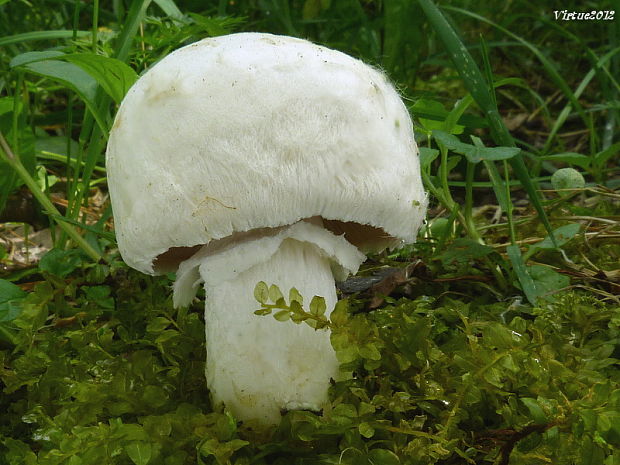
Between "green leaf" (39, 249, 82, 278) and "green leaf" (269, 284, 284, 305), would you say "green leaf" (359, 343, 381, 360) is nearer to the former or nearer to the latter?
"green leaf" (269, 284, 284, 305)

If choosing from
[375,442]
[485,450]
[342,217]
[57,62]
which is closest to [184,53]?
[342,217]

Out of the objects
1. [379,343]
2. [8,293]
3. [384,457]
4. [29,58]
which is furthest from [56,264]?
[384,457]

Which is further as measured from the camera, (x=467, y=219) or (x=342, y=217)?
(x=467, y=219)

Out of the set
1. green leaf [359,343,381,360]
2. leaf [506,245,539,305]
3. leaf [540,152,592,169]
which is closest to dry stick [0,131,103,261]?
green leaf [359,343,381,360]

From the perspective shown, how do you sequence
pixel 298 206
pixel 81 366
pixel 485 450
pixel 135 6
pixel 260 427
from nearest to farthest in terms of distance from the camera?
pixel 298 206 < pixel 485 450 < pixel 260 427 < pixel 81 366 < pixel 135 6

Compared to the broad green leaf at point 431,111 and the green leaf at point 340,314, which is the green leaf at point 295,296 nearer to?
the green leaf at point 340,314

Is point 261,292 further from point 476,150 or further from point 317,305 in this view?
point 476,150

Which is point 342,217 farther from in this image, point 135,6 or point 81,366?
point 135,6
